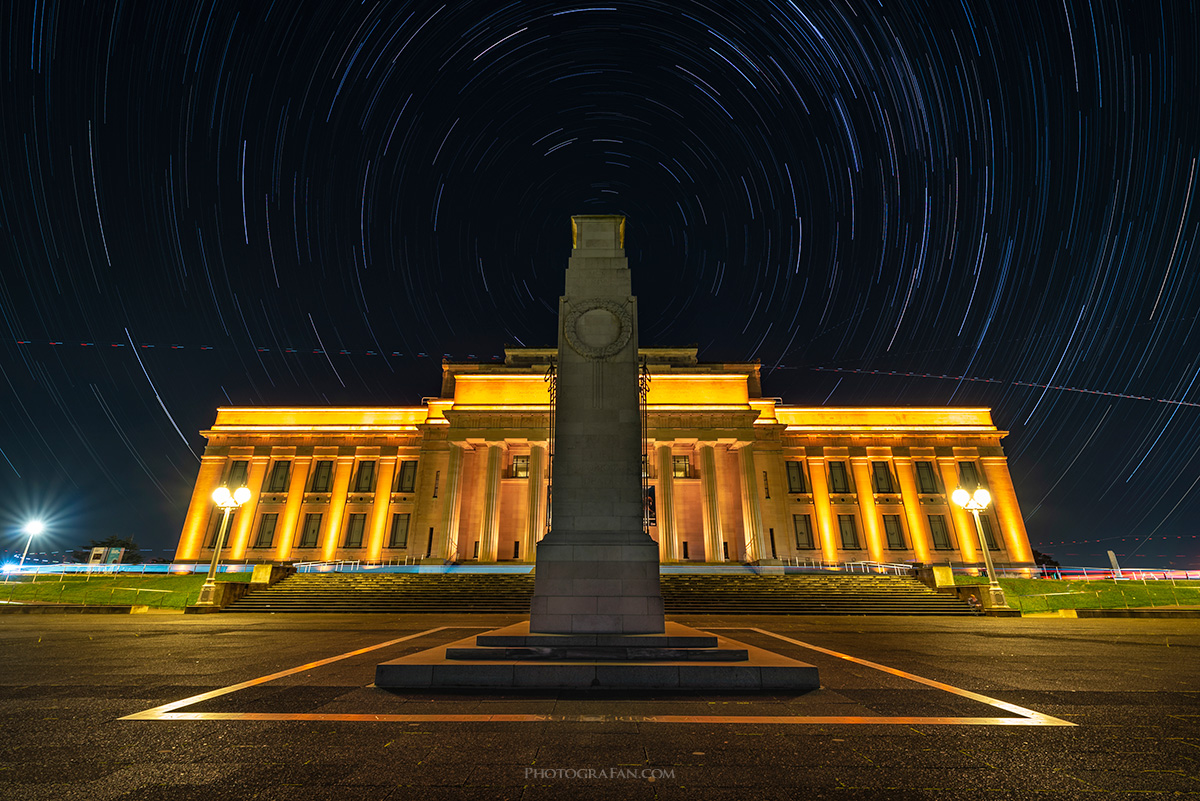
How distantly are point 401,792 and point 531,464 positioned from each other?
38597 mm

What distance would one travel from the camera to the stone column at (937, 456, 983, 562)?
45438mm

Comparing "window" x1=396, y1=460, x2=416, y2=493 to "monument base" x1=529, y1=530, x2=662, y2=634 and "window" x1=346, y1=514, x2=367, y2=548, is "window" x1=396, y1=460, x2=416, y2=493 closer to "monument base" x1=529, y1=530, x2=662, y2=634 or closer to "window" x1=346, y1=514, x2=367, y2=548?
"window" x1=346, y1=514, x2=367, y2=548

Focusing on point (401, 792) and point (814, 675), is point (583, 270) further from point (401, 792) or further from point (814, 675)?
point (401, 792)

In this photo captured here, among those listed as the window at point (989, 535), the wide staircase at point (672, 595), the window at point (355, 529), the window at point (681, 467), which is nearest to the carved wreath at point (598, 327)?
the wide staircase at point (672, 595)

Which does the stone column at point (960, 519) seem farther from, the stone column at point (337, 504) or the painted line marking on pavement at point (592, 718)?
the stone column at point (337, 504)

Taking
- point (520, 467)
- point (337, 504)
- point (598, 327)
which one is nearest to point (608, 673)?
point (598, 327)

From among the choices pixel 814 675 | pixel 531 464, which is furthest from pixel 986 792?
pixel 531 464

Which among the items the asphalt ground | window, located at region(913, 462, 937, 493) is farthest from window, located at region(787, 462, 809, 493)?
the asphalt ground

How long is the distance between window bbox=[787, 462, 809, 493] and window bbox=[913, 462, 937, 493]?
9859 millimetres

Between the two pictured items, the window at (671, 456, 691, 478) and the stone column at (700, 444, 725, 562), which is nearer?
the stone column at (700, 444, 725, 562)

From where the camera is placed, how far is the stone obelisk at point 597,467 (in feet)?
33.6

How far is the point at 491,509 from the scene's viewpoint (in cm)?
4156

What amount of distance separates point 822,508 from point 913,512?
24.7 ft

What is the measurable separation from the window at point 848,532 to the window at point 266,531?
1897 inches
